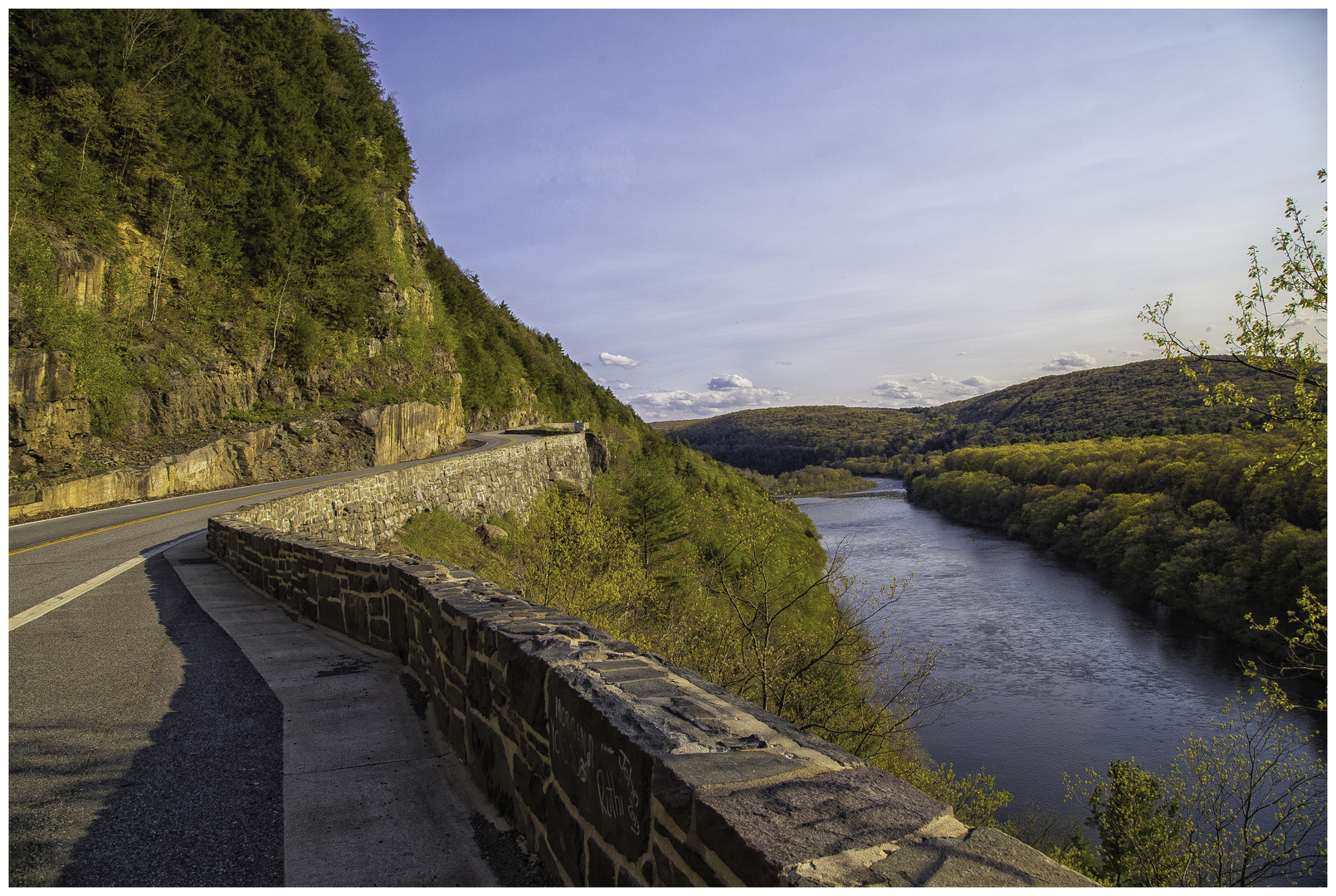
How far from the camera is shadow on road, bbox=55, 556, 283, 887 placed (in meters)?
2.87

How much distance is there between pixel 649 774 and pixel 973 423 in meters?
166

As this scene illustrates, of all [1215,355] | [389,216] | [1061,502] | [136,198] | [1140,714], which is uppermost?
[389,216]

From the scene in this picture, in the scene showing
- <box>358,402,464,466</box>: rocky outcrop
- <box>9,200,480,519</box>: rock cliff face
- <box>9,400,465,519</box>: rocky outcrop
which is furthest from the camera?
<box>358,402,464,466</box>: rocky outcrop

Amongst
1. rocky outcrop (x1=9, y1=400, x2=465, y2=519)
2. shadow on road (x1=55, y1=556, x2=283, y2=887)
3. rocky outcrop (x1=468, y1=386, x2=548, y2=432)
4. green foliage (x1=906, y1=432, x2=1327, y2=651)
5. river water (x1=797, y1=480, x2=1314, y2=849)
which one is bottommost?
river water (x1=797, y1=480, x2=1314, y2=849)

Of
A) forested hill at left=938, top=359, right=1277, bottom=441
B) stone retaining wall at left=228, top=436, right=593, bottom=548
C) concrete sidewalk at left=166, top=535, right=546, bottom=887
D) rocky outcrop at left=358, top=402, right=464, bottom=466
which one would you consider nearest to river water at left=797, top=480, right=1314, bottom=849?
stone retaining wall at left=228, top=436, right=593, bottom=548

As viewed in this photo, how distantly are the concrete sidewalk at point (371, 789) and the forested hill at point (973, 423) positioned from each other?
77.8 metres

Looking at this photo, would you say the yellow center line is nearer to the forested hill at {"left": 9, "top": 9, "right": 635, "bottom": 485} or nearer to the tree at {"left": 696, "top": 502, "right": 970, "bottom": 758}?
the forested hill at {"left": 9, "top": 9, "right": 635, "bottom": 485}

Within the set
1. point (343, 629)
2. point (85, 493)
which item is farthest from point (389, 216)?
point (343, 629)

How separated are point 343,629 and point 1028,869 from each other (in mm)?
6341

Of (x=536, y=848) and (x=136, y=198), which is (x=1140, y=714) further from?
(x=136, y=198)

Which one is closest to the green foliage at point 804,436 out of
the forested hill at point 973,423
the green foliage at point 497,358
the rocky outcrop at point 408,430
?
the forested hill at point 973,423

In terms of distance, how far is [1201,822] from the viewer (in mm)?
18594

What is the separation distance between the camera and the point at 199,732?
4223 millimetres

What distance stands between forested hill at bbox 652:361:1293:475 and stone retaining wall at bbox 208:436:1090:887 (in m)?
77.8
